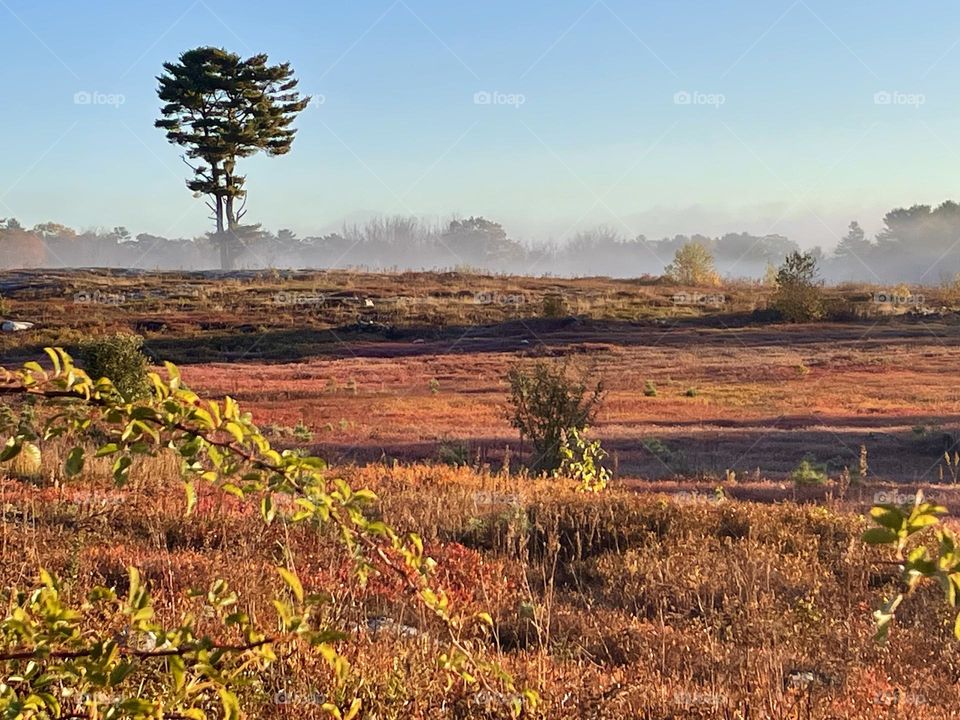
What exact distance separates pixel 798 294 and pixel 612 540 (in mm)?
44570

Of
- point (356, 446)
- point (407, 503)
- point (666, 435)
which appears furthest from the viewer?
point (666, 435)

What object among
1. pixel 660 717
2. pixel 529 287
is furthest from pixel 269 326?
pixel 660 717

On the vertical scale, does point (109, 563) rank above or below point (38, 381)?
below

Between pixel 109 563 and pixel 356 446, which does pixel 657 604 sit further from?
pixel 356 446

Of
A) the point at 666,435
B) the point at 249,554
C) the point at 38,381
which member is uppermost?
the point at 38,381

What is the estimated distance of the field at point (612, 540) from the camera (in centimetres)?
378

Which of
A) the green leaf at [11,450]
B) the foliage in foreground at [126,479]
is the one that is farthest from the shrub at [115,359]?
the green leaf at [11,450]

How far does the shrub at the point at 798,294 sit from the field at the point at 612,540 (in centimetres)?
1809

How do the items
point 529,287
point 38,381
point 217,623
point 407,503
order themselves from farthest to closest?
point 529,287
point 407,503
point 217,623
point 38,381

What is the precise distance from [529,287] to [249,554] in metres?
58.1

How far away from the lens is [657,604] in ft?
17.4

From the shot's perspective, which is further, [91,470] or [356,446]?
[356,446]

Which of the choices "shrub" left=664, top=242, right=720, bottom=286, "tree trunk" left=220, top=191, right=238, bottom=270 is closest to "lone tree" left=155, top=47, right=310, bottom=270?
"tree trunk" left=220, top=191, right=238, bottom=270

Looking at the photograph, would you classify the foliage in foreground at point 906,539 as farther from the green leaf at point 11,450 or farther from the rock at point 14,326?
the rock at point 14,326
